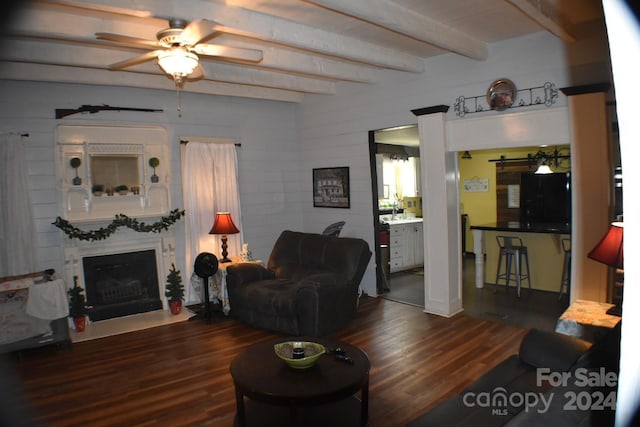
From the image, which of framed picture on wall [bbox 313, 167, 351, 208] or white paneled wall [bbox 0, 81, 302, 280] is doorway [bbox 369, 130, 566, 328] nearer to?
framed picture on wall [bbox 313, 167, 351, 208]

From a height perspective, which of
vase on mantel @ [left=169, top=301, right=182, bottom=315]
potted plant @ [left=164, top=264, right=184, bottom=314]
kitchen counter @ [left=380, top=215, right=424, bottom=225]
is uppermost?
kitchen counter @ [left=380, top=215, right=424, bottom=225]

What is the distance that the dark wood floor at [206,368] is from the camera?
9.07ft

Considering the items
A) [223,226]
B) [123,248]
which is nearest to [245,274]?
[223,226]

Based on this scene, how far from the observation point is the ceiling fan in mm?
2516

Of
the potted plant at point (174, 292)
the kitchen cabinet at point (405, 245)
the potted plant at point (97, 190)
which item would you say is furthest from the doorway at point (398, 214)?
the potted plant at point (97, 190)

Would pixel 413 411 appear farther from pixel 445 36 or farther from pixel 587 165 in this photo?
pixel 445 36

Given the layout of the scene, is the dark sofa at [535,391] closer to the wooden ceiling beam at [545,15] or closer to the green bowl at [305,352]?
the green bowl at [305,352]

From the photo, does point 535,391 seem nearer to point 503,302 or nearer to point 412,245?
point 503,302

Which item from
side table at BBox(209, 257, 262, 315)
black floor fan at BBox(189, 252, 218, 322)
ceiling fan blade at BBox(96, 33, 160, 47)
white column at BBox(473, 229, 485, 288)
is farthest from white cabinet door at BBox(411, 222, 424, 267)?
ceiling fan blade at BBox(96, 33, 160, 47)

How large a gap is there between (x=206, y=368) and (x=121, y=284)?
2.12 meters

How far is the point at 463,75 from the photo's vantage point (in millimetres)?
4305

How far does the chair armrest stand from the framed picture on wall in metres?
1.63

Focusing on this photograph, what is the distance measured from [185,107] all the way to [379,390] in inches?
168

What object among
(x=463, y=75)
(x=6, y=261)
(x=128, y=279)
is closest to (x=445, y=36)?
(x=463, y=75)
